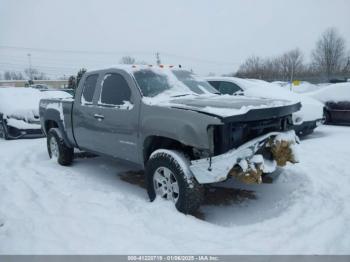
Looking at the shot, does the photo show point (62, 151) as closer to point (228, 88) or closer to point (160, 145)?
point (160, 145)

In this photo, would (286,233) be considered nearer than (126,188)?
Yes

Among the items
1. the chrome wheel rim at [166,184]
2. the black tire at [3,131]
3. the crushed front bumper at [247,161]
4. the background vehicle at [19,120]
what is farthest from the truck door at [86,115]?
the black tire at [3,131]

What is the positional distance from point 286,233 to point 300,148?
3964mm

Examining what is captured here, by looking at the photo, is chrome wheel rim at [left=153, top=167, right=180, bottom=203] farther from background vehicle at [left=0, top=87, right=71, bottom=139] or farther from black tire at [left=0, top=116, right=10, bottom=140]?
black tire at [left=0, top=116, right=10, bottom=140]

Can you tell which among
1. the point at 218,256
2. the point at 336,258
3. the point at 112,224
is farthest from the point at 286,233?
the point at 112,224

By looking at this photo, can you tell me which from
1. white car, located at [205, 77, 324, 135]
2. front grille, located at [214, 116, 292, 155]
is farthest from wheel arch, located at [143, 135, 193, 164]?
white car, located at [205, 77, 324, 135]

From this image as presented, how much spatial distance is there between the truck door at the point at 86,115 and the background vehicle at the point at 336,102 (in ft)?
25.1

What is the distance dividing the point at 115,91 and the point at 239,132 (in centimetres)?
206

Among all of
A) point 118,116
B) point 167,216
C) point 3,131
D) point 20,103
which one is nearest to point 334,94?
point 118,116

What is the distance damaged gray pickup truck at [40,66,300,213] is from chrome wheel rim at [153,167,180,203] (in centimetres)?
1

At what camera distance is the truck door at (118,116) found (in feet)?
14.0

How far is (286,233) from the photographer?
10.7 feet

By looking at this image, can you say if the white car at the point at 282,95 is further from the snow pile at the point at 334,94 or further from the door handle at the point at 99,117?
the door handle at the point at 99,117

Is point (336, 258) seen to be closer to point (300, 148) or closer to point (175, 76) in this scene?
point (175, 76)
